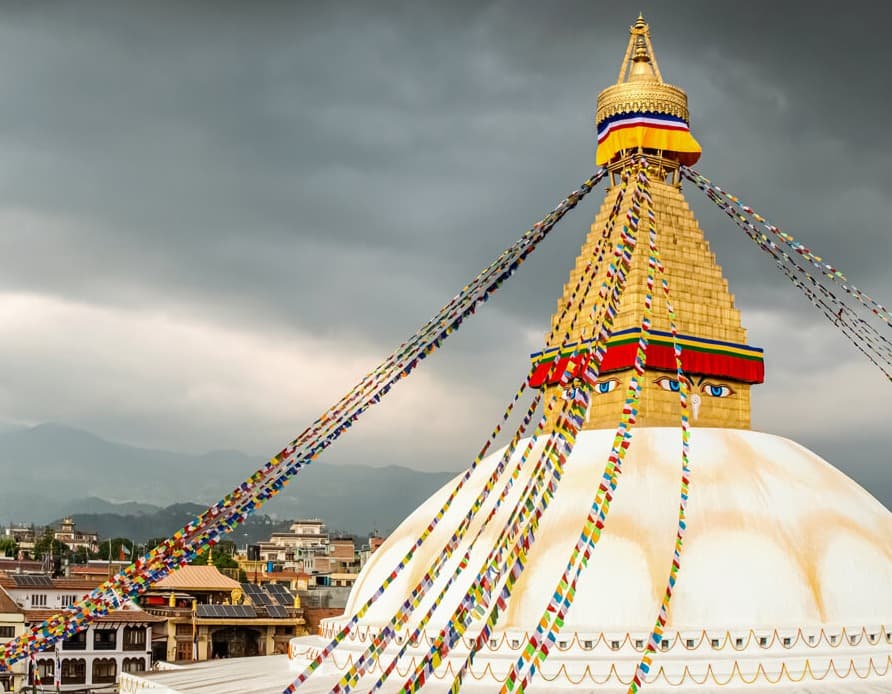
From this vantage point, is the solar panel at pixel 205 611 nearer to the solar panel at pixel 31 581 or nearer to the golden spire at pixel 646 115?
the solar panel at pixel 31 581

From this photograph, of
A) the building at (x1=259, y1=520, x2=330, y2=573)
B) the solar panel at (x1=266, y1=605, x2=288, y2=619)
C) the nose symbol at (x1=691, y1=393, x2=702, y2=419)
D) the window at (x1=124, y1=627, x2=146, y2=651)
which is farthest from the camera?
the building at (x1=259, y1=520, x2=330, y2=573)

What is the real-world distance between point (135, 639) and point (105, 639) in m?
0.83

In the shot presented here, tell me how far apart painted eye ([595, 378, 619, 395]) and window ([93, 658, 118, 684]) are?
59.0ft

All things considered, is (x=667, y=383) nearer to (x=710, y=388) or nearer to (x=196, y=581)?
A: (x=710, y=388)

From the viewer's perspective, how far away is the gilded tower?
64.9 feet

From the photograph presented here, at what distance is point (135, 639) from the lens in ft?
101

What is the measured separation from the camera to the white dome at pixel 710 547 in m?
15.4

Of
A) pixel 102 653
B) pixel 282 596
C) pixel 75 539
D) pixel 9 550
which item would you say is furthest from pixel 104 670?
pixel 75 539

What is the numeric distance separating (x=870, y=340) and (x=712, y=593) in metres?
5.99

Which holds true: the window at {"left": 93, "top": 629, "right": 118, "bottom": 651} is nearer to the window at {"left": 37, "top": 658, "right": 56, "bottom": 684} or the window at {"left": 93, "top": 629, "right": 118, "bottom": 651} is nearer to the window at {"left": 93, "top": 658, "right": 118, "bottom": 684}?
the window at {"left": 93, "top": 658, "right": 118, "bottom": 684}

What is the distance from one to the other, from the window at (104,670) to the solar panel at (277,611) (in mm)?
4525

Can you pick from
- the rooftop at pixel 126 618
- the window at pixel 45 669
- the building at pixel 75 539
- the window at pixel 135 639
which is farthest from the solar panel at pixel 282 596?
the building at pixel 75 539

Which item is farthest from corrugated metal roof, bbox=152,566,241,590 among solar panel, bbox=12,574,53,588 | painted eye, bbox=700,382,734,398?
painted eye, bbox=700,382,734,398

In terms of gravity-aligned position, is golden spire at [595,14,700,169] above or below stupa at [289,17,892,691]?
above
